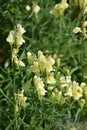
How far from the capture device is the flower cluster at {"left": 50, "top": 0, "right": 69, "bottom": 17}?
4.75 m

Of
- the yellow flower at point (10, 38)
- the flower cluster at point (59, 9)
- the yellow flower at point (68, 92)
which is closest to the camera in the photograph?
the yellow flower at point (10, 38)

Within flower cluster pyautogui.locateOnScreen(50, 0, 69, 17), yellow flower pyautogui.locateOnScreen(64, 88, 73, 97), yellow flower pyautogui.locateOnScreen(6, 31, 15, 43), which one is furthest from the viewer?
flower cluster pyautogui.locateOnScreen(50, 0, 69, 17)

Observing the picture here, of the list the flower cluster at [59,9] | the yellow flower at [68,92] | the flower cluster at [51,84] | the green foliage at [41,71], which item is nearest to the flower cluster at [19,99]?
the green foliage at [41,71]

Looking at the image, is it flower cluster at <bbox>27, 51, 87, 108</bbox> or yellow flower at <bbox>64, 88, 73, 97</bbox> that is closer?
flower cluster at <bbox>27, 51, 87, 108</bbox>

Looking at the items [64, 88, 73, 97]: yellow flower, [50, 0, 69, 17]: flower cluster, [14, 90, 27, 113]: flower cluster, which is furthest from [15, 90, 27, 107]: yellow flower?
[50, 0, 69, 17]: flower cluster

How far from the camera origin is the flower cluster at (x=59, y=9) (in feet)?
15.6

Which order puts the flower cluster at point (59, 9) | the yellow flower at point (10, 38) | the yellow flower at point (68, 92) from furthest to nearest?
the flower cluster at point (59, 9), the yellow flower at point (68, 92), the yellow flower at point (10, 38)

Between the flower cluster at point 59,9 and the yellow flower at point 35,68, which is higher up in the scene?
the flower cluster at point 59,9

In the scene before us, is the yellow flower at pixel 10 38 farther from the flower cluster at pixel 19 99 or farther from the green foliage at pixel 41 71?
the flower cluster at pixel 19 99

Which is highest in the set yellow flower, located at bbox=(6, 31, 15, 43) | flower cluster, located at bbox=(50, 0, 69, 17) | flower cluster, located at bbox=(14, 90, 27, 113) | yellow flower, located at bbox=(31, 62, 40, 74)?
flower cluster, located at bbox=(50, 0, 69, 17)

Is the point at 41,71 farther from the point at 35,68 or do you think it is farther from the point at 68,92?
the point at 68,92

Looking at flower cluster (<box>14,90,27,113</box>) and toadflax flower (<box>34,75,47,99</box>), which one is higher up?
toadflax flower (<box>34,75,47,99</box>)

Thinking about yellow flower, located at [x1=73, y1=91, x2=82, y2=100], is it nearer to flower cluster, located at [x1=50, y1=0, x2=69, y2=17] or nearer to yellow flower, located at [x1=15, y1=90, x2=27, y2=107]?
yellow flower, located at [x1=15, y1=90, x2=27, y2=107]

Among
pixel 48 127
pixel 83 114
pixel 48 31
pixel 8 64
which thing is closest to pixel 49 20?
pixel 48 31
